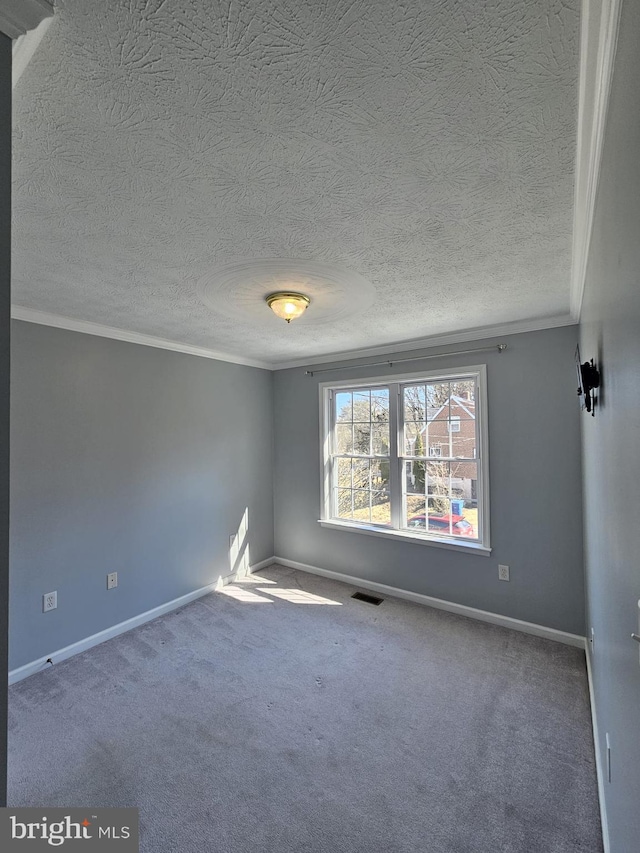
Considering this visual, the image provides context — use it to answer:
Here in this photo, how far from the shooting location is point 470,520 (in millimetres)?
3365

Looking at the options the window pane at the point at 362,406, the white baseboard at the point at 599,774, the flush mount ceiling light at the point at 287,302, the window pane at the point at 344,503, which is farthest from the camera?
the window pane at the point at 344,503

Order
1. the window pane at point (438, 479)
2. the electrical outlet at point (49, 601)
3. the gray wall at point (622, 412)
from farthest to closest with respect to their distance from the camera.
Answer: the window pane at point (438, 479) → the electrical outlet at point (49, 601) → the gray wall at point (622, 412)

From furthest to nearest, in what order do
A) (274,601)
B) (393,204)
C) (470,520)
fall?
1. (274,601)
2. (470,520)
3. (393,204)

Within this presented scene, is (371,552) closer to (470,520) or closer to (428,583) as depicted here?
(428,583)

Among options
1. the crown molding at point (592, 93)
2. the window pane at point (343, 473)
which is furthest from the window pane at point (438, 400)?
the crown molding at point (592, 93)

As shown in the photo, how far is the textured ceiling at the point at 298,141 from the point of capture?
2.71 feet

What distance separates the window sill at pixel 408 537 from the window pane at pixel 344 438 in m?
0.78

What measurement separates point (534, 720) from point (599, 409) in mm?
1783

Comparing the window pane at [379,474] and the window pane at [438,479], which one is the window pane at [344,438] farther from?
the window pane at [438,479]

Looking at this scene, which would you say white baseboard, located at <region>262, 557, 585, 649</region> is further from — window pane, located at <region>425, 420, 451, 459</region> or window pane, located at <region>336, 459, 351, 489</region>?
window pane, located at <region>425, 420, 451, 459</region>

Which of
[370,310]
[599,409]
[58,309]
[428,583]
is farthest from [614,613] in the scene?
[58,309]

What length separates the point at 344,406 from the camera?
4266 mm

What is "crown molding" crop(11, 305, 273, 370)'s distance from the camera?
263 cm

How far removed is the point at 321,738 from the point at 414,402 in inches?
106
